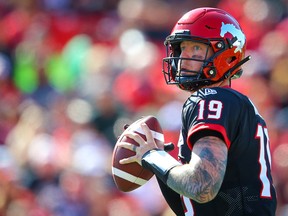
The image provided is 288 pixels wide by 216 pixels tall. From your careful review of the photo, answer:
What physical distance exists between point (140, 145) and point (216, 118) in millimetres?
484

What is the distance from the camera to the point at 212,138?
12.0 ft

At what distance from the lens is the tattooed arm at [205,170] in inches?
141

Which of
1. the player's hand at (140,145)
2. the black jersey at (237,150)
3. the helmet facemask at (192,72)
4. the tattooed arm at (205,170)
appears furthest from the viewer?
the helmet facemask at (192,72)

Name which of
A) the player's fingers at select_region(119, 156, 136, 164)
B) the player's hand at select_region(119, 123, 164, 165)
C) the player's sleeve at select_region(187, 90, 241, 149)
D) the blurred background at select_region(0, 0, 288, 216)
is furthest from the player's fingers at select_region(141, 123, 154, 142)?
the blurred background at select_region(0, 0, 288, 216)

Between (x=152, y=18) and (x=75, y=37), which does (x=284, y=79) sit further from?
(x=75, y=37)

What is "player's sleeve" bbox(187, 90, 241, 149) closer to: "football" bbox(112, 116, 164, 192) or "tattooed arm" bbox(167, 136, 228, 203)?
"tattooed arm" bbox(167, 136, 228, 203)

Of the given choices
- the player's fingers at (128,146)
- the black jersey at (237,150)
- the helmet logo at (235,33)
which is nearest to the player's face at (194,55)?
the helmet logo at (235,33)

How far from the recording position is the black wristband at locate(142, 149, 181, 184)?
3.80 m

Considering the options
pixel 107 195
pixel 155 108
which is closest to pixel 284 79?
pixel 155 108

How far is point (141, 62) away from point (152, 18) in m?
0.70

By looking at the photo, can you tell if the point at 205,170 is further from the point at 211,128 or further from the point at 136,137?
the point at 136,137

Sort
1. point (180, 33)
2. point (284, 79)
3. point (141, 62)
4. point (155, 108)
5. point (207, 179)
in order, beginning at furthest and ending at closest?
point (141, 62)
point (155, 108)
point (284, 79)
point (180, 33)
point (207, 179)

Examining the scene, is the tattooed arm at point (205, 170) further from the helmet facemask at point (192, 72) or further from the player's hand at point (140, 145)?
the helmet facemask at point (192, 72)

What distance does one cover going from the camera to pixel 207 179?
3.58m
